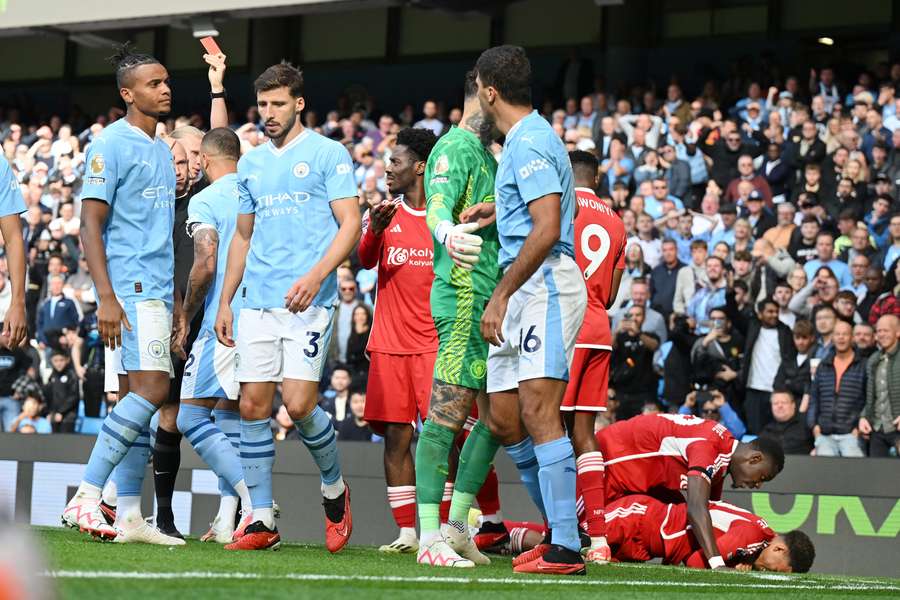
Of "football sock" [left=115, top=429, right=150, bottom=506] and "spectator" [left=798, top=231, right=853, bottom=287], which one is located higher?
"spectator" [left=798, top=231, right=853, bottom=287]

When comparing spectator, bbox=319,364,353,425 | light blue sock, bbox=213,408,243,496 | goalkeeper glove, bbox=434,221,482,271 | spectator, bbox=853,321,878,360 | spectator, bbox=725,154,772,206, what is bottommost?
spectator, bbox=319,364,353,425

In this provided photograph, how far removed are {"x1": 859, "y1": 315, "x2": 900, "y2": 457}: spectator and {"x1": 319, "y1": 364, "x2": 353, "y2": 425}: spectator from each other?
16.5 ft

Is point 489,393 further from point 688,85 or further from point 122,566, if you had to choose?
point 688,85

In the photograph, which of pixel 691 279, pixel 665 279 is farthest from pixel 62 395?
pixel 691 279

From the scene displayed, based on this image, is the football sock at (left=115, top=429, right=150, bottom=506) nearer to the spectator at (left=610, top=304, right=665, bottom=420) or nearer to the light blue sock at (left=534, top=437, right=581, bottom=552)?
the light blue sock at (left=534, top=437, right=581, bottom=552)

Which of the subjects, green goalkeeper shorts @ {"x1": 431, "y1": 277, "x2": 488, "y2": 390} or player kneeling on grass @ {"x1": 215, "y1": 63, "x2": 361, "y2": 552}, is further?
player kneeling on grass @ {"x1": 215, "y1": 63, "x2": 361, "y2": 552}

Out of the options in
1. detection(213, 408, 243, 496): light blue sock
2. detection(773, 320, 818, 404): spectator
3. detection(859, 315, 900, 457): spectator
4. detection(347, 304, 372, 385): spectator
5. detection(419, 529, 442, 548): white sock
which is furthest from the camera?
detection(347, 304, 372, 385): spectator

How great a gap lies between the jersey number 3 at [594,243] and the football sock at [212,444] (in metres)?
2.42

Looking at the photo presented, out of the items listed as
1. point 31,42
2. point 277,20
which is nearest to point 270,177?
point 277,20

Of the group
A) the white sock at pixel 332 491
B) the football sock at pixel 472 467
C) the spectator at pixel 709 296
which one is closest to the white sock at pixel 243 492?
the white sock at pixel 332 491

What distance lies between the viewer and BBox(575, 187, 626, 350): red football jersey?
8.58 metres

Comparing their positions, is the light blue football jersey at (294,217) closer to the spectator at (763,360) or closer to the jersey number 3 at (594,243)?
the jersey number 3 at (594,243)

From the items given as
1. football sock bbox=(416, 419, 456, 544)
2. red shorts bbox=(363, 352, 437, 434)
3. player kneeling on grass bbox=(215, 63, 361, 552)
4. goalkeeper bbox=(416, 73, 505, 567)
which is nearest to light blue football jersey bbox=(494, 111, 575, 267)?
goalkeeper bbox=(416, 73, 505, 567)

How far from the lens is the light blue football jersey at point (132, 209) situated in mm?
6938
